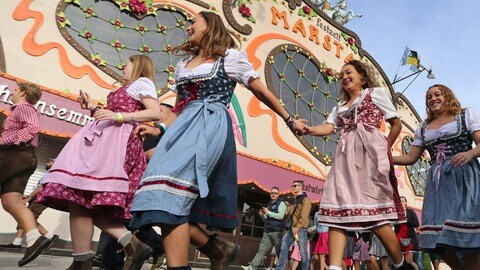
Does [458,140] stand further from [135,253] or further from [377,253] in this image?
[377,253]

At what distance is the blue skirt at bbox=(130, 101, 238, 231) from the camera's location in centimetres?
199

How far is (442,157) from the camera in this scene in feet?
11.2

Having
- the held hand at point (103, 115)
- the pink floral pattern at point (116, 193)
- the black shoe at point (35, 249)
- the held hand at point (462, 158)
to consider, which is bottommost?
the black shoe at point (35, 249)

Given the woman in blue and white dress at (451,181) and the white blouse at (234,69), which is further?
the woman in blue and white dress at (451,181)

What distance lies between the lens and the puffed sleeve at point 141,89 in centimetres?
314

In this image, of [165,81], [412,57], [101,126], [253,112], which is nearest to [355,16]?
[412,57]

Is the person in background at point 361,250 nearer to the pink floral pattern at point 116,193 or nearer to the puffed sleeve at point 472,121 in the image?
the puffed sleeve at point 472,121

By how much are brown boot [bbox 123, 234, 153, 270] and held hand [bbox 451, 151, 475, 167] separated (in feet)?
7.74

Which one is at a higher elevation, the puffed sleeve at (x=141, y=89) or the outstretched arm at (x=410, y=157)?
the puffed sleeve at (x=141, y=89)

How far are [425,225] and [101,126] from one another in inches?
102

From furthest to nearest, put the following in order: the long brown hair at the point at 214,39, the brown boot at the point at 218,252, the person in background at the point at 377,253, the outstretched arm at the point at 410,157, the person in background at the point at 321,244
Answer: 1. the person in background at the point at 321,244
2. the person in background at the point at 377,253
3. the outstretched arm at the point at 410,157
4. the long brown hair at the point at 214,39
5. the brown boot at the point at 218,252

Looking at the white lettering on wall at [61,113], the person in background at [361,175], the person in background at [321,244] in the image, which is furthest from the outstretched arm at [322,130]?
the white lettering on wall at [61,113]

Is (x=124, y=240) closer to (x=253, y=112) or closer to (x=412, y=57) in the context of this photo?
(x=253, y=112)

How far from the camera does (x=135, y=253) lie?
9.53 feet
